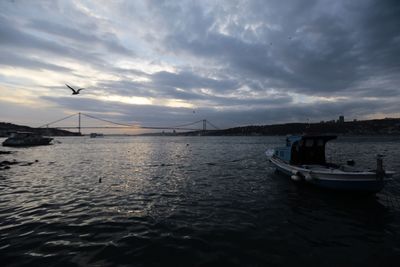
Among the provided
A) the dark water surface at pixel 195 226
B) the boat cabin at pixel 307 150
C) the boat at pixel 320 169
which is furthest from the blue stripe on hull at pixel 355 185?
the boat cabin at pixel 307 150

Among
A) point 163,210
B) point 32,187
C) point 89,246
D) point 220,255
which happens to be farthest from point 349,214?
point 32,187

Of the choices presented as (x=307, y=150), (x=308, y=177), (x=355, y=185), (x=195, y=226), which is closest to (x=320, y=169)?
(x=308, y=177)

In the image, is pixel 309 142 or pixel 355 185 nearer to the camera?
pixel 355 185

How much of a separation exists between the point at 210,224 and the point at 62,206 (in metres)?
7.73

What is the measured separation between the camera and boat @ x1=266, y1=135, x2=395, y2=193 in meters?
13.2

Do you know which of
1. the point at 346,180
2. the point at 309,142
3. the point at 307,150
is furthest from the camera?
the point at 307,150

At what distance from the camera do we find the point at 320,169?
53.1 ft

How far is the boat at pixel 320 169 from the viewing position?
13.2 meters

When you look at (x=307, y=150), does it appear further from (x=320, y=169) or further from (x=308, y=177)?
(x=308, y=177)

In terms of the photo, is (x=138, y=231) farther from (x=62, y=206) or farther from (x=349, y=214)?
(x=349, y=214)

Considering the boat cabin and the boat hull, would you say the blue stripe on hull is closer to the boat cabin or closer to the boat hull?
the boat hull

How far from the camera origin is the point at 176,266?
6.92 metres

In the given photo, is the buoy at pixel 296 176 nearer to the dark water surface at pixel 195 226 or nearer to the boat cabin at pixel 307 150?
the dark water surface at pixel 195 226

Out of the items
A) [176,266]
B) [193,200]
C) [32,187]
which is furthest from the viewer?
[32,187]
